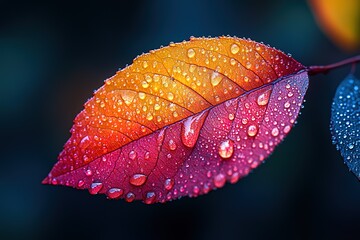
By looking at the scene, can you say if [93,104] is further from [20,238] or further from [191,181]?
[20,238]

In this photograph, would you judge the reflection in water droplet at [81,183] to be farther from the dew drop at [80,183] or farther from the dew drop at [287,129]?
the dew drop at [287,129]

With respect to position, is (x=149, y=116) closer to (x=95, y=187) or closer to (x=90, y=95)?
(x=95, y=187)

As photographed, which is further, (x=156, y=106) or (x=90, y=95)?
(x=90, y=95)
